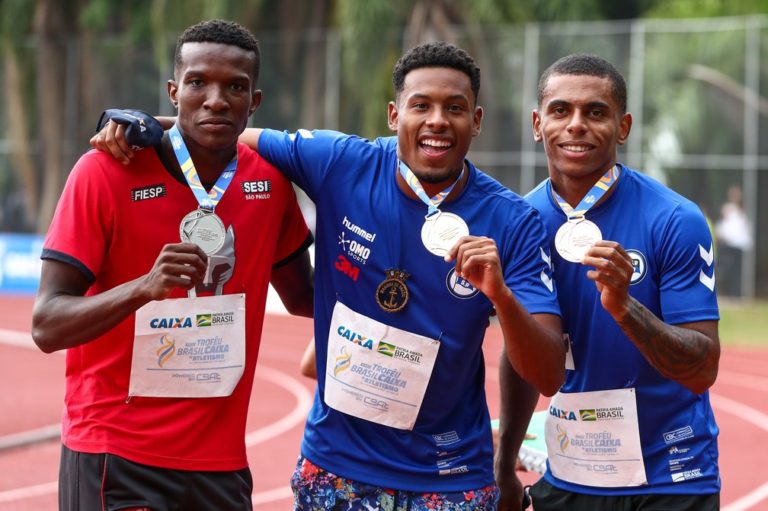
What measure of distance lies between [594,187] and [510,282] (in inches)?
19.4

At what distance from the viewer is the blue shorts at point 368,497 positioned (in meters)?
3.69

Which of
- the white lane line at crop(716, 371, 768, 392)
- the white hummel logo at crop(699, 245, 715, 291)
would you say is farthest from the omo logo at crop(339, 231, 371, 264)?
the white lane line at crop(716, 371, 768, 392)

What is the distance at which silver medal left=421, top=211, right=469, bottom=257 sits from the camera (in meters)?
3.63

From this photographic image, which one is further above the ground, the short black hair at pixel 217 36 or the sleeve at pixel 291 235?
the short black hair at pixel 217 36

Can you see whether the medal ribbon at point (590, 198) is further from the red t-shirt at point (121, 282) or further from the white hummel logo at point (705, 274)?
the red t-shirt at point (121, 282)

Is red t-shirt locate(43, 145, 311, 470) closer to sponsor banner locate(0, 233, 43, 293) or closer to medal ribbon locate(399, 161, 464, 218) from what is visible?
medal ribbon locate(399, 161, 464, 218)

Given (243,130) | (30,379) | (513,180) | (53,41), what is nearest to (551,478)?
(243,130)

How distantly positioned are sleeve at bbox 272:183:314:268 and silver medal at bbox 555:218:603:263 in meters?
0.90

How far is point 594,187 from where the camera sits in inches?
151

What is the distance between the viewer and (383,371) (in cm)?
370

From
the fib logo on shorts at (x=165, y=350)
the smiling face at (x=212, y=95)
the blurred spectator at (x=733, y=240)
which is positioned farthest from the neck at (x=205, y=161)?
the blurred spectator at (x=733, y=240)

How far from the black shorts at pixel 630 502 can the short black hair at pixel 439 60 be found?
1.37 meters

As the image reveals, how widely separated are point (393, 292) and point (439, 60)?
769 millimetres

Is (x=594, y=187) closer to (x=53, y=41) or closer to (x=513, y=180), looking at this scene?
(x=513, y=180)
